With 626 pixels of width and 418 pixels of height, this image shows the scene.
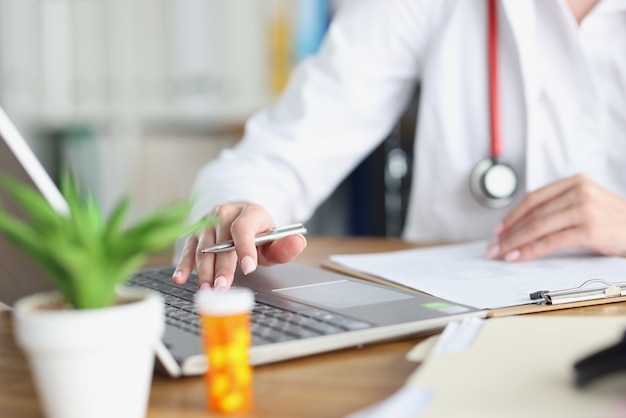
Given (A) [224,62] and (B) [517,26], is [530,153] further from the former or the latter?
(A) [224,62]

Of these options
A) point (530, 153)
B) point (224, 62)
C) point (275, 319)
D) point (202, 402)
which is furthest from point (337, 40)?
point (224, 62)

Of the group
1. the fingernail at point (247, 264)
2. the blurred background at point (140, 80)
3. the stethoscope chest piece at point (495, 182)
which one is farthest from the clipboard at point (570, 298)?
the blurred background at point (140, 80)

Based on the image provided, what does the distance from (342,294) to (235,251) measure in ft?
0.40

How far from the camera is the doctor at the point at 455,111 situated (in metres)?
1.24

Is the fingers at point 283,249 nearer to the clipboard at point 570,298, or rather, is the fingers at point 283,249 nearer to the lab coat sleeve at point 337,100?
the clipboard at point 570,298

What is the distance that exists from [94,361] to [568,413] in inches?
9.8

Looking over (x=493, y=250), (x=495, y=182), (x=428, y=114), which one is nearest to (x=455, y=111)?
(x=428, y=114)

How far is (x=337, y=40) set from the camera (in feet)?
4.60

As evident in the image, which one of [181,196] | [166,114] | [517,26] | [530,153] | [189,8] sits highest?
[189,8]

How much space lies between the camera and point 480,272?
3.02 ft

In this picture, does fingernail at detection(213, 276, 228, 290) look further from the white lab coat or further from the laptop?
the white lab coat

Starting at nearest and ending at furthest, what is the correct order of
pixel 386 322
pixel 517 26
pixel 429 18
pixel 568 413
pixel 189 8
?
1. pixel 568 413
2. pixel 386 322
3. pixel 517 26
4. pixel 429 18
5. pixel 189 8

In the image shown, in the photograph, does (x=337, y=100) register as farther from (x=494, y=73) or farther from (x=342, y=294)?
(x=342, y=294)

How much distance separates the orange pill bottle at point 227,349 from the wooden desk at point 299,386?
13mm
